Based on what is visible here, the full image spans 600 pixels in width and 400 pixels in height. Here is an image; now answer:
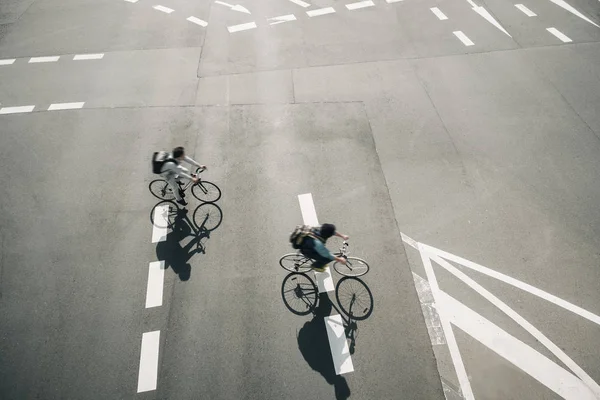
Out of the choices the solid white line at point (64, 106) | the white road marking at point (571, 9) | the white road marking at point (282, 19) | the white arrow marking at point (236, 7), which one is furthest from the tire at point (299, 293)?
the white road marking at point (571, 9)

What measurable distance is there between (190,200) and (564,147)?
11198 millimetres

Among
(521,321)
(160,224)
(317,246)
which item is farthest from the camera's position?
(160,224)

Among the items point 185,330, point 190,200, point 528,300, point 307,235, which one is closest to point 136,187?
point 190,200

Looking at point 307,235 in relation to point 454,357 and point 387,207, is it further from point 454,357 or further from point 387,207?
point 454,357

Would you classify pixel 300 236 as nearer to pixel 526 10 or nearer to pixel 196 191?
pixel 196 191

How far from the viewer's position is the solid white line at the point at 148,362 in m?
6.85

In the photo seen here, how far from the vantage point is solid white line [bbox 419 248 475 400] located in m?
6.73

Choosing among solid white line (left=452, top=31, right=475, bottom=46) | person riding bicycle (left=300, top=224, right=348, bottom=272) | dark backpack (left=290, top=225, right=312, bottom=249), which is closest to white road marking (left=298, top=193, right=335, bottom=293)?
person riding bicycle (left=300, top=224, right=348, bottom=272)

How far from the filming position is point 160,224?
9.01 metres

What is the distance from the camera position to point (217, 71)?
12.9 m

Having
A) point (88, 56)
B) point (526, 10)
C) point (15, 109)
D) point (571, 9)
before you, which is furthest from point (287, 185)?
point (571, 9)

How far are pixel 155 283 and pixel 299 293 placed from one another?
3399 mm

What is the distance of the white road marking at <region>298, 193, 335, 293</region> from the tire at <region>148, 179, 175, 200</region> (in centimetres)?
355

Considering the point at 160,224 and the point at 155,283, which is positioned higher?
the point at 160,224
